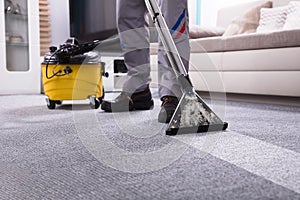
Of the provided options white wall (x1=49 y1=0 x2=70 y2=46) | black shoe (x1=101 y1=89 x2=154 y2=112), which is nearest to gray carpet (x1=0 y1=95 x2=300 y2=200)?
black shoe (x1=101 y1=89 x2=154 y2=112)

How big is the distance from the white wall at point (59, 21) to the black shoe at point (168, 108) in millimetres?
2861

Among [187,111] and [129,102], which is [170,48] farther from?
[129,102]

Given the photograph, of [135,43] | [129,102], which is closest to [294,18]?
[135,43]

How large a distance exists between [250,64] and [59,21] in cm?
247

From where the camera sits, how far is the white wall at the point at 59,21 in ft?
12.4

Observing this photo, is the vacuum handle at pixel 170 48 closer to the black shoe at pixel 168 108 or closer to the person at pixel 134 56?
the black shoe at pixel 168 108

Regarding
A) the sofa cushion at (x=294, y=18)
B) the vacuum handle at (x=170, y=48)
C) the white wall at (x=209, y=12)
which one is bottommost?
the vacuum handle at (x=170, y=48)

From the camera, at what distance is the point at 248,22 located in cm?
283

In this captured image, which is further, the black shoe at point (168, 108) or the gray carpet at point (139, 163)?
the black shoe at point (168, 108)

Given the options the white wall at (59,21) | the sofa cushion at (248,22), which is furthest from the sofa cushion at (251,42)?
the white wall at (59,21)

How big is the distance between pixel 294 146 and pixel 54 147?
594 mm

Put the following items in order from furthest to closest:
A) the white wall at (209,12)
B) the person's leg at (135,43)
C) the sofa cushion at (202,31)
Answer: the white wall at (209,12) < the sofa cushion at (202,31) < the person's leg at (135,43)

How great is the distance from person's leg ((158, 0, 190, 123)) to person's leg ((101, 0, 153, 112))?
0.30 meters

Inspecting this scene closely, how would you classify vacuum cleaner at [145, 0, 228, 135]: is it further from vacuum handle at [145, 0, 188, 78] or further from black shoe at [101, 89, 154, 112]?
black shoe at [101, 89, 154, 112]
